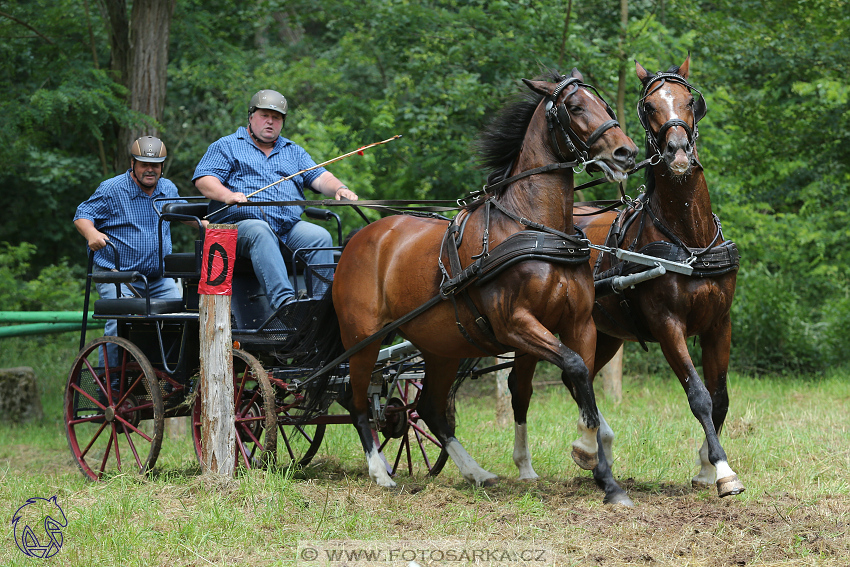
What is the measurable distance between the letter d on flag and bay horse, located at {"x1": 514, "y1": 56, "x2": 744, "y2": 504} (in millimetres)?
2300

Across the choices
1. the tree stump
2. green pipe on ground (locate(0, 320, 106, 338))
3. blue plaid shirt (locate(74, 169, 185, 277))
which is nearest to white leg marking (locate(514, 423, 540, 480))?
blue plaid shirt (locate(74, 169, 185, 277))

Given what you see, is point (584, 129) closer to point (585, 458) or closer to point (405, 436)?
point (585, 458)

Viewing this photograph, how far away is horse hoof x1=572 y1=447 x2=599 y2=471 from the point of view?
15.3 feet

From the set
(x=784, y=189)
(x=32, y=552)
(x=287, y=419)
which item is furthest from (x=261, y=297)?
(x=784, y=189)

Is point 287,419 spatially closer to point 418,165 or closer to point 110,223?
point 110,223

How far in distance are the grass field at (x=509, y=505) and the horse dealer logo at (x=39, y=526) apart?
0.06 meters

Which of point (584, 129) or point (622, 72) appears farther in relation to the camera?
point (622, 72)

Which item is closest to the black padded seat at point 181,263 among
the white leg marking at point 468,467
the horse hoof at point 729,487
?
the white leg marking at point 468,467

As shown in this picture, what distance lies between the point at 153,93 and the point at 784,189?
315 inches

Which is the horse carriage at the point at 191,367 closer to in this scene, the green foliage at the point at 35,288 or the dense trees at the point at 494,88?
the dense trees at the point at 494,88

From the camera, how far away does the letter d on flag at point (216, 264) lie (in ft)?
17.7

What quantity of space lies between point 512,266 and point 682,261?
3.27 feet

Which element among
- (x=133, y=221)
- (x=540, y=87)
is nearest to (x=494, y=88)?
(x=133, y=221)

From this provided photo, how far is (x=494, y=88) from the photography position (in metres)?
9.66
